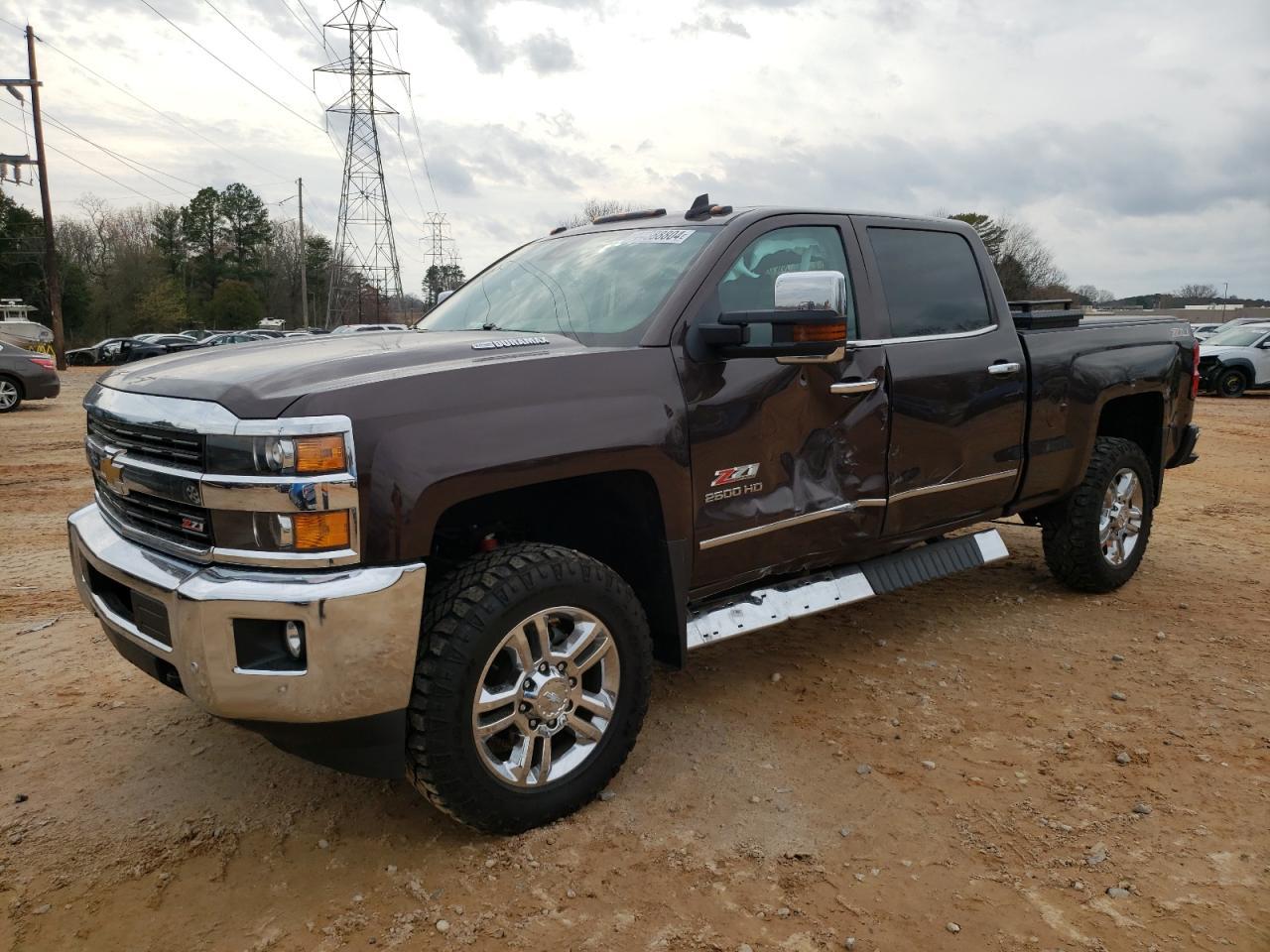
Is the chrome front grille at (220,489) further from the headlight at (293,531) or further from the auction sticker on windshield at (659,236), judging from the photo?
the auction sticker on windshield at (659,236)

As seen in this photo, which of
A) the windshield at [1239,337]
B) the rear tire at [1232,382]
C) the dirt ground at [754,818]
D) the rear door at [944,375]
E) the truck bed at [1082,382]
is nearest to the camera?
the dirt ground at [754,818]

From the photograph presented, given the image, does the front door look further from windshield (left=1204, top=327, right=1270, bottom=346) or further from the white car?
windshield (left=1204, top=327, right=1270, bottom=346)

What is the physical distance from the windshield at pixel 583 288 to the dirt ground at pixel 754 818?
1.63 metres

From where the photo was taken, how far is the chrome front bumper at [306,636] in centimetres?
240

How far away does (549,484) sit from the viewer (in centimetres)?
307

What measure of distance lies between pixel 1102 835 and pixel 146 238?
85.5m

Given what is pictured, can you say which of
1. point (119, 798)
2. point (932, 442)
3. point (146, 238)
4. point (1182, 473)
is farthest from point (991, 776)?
point (146, 238)

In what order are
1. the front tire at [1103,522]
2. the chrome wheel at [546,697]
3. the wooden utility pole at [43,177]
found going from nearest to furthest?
the chrome wheel at [546,697]
the front tire at [1103,522]
the wooden utility pole at [43,177]

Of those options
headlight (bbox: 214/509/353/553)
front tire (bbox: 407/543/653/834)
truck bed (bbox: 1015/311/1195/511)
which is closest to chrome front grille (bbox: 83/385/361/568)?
headlight (bbox: 214/509/353/553)

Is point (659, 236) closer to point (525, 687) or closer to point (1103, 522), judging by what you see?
point (525, 687)

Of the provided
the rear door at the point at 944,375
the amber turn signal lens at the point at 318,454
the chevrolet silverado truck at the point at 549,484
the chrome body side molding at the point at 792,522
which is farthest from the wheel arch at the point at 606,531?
the rear door at the point at 944,375

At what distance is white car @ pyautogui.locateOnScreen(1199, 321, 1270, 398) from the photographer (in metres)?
20.7

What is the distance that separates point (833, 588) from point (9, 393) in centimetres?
1642

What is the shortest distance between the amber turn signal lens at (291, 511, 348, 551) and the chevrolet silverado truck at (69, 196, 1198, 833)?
0.4 inches
